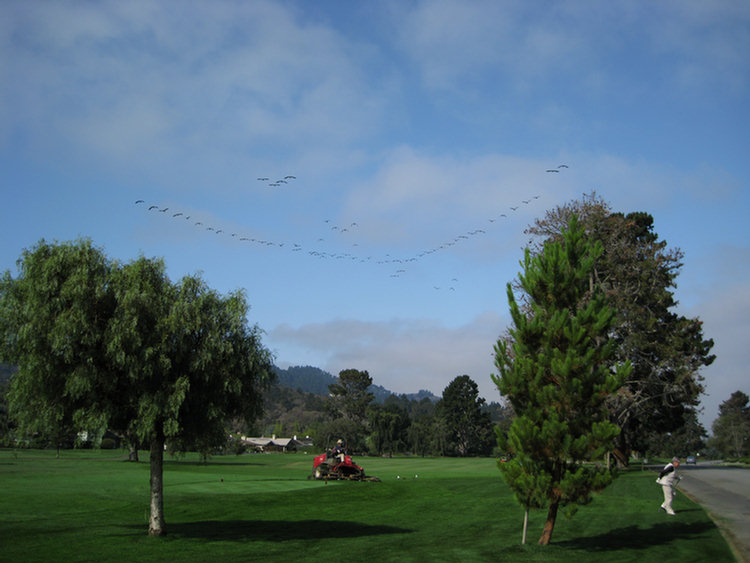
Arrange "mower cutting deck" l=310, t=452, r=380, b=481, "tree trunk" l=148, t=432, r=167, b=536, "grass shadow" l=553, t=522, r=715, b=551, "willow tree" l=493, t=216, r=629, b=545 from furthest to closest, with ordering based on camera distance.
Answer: "mower cutting deck" l=310, t=452, r=380, b=481 < "tree trunk" l=148, t=432, r=167, b=536 < "grass shadow" l=553, t=522, r=715, b=551 < "willow tree" l=493, t=216, r=629, b=545

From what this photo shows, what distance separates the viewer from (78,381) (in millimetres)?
18391

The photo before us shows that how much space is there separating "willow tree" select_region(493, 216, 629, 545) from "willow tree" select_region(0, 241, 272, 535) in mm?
8793

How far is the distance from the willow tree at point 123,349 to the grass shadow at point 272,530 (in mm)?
2068

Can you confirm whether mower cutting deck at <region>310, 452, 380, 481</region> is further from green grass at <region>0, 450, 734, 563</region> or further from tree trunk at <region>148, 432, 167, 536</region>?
tree trunk at <region>148, 432, 167, 536</region>

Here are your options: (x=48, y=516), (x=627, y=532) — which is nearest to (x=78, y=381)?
(x=48, y=516)

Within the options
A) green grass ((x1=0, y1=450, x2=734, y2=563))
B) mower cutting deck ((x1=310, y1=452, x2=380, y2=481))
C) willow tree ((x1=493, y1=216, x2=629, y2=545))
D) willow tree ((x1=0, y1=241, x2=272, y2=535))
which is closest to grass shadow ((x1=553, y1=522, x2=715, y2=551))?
green grass ((x1=0, y1=450, x2=734, y2=563))

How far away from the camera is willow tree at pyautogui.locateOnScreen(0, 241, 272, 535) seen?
61.5 ft

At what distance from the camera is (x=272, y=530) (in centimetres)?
2327

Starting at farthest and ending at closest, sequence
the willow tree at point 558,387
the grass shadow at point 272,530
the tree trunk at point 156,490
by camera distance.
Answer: the grass shadow at point 272,530
the tree trunk at point 156,490
the willow tree at point 558,387

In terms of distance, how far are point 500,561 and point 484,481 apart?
27649 millimetres

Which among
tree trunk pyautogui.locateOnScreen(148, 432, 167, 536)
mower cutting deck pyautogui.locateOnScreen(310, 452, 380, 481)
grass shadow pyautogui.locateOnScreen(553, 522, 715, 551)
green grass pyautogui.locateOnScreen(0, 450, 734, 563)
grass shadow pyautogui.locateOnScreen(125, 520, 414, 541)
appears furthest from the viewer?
mower cutting deck pyautogui.locateOnScreen(310, 452, 380, 481)

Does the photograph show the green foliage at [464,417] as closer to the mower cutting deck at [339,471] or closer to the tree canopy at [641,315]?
the tree canopy at [641,315]

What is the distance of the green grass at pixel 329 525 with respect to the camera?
1755 cm

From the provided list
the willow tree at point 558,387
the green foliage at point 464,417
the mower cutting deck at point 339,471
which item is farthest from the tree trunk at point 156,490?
the green foliage at point 464,417
